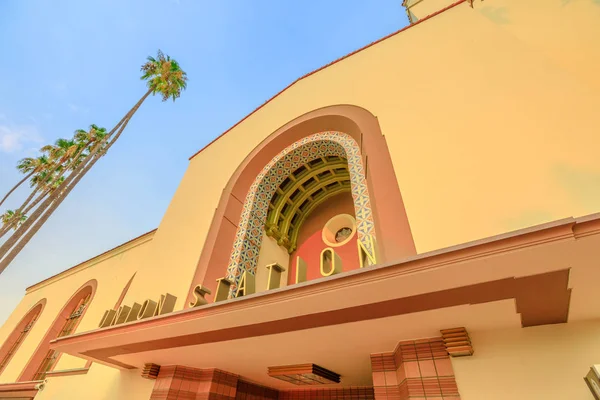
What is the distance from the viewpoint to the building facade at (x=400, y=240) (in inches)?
85.4

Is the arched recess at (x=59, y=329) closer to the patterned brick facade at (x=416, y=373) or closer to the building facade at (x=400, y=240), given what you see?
the building facade at (x=400, y=240)

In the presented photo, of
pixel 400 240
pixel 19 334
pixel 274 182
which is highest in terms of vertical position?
pixel 274 182

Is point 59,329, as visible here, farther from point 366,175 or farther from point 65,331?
point 366,175

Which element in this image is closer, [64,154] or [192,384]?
[192,384]

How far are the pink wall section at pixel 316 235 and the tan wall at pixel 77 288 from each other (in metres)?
6.08

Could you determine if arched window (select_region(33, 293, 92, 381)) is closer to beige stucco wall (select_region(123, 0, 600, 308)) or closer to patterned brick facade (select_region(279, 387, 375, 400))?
beige stucco wall (select_region(123, 0, 600, 308))

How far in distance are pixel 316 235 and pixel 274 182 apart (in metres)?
1.75

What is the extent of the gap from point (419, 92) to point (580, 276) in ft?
12.6

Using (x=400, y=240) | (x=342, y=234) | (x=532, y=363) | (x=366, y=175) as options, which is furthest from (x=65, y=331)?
(x=532, y=363)

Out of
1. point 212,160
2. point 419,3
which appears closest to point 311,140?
point 212,160

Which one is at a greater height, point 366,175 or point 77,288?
point 77,288

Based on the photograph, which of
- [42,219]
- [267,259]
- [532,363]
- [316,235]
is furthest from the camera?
[42,219]

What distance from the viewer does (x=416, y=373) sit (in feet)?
8.52

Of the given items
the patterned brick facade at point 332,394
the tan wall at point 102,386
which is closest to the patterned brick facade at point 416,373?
the patterned brick facade at point 332,394
